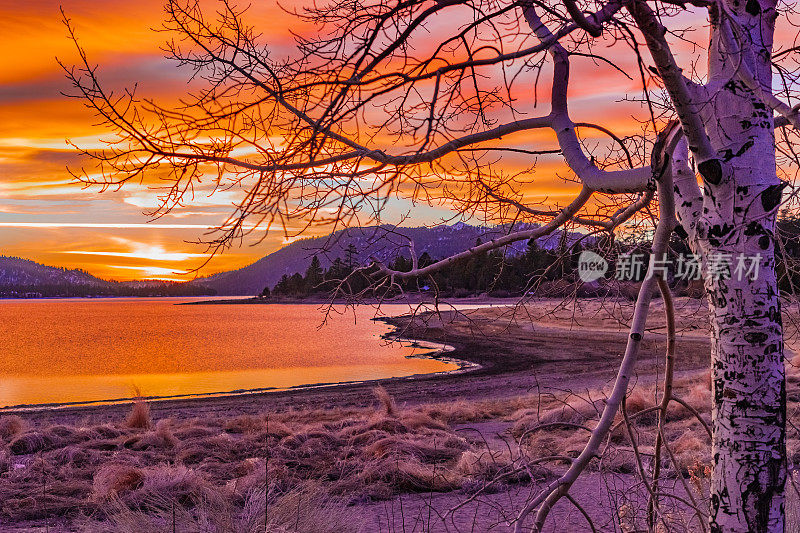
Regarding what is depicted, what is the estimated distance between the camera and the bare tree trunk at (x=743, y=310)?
3.25 metres

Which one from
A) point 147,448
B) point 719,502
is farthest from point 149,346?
point 719,502

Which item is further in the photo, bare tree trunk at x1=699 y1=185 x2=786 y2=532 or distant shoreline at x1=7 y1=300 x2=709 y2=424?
distant shoreline at x1=7 y1=300 x2=709 y2=424

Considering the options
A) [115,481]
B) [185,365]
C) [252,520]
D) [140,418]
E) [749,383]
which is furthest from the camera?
[185,365]

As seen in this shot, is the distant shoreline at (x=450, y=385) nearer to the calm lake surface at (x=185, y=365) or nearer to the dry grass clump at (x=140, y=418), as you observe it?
the calm lake surface at (x=185, y=365)

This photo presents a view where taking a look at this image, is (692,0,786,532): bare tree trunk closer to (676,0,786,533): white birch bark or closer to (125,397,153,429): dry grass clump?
(676,0,786,533): white birch bark

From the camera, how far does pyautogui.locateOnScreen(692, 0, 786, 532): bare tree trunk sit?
325cm

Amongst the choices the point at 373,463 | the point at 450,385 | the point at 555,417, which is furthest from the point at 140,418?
the point at 450,385

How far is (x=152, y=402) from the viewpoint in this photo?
21906 mm

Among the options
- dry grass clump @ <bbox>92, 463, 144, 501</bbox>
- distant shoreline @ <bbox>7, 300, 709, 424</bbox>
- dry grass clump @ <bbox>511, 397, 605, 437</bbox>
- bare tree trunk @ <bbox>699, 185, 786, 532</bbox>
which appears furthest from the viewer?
distant shoreline @ <bbox>7, 300, 709, 424</bbox>

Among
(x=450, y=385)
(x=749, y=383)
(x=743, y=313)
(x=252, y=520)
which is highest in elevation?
(x=743, y=313)

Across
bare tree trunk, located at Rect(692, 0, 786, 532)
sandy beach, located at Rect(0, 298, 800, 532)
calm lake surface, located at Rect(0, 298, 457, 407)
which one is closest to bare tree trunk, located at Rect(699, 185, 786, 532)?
bare tree trunk, located at Rect(692, 0, 786, 532)

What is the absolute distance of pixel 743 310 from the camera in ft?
10.7

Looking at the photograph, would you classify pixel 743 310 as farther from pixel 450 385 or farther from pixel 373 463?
pixel 450 385

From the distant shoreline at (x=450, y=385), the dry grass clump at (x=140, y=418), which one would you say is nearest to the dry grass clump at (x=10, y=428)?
the dry grass clump at (x=140, y=418)
